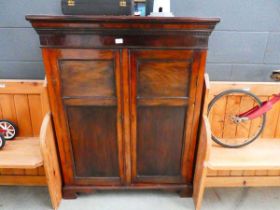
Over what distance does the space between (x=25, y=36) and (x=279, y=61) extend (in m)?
2.01

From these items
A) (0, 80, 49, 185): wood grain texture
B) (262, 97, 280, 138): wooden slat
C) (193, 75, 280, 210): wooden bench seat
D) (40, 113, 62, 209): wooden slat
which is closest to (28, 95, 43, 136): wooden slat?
(0, 80, 49, 185): wood grain texture

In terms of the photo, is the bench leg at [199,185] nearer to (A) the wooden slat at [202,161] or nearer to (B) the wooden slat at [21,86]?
(A) the wooden slat at [202,161]

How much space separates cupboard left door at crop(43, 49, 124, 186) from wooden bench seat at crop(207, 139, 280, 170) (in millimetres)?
707

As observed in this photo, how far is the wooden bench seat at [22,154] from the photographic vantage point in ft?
5.22

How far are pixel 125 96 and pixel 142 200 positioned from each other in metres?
0.91

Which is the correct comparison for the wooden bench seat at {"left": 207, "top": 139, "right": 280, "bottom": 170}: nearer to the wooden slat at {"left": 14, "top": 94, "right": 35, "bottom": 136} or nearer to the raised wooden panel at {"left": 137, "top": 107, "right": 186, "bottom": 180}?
the raised wooden panel at {"left": 137, "top": 107, "right": 186, "bottom": 180}

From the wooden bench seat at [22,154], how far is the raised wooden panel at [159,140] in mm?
729

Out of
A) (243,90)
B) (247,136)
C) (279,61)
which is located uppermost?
(279,61)

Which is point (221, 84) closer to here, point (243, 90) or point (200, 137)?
point (243, 90)

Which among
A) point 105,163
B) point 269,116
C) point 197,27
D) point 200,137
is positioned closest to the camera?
point 197,27

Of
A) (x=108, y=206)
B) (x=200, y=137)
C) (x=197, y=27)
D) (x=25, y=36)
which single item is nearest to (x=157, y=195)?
(x=108, y=206)

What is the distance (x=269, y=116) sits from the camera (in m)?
1.87

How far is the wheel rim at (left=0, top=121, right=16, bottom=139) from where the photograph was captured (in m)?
1.82

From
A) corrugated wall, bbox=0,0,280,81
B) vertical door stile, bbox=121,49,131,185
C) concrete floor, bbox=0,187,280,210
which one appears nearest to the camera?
vertical door stile, bbox=121,49,131,185
